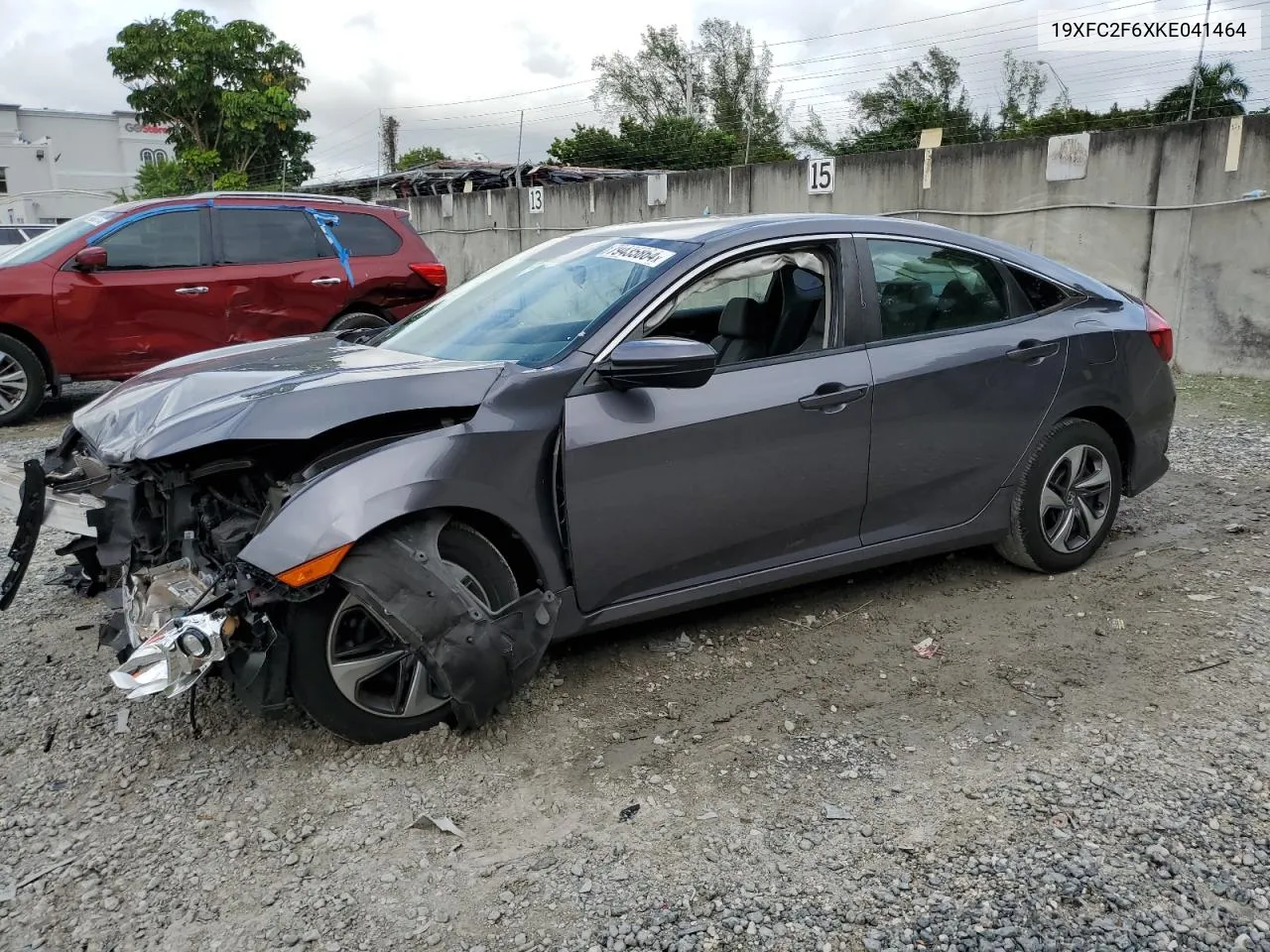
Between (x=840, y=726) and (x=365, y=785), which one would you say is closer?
(x=365, y=785)

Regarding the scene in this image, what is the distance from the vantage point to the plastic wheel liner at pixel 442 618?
285 centimetres

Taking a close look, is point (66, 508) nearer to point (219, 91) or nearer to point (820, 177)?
point (820, 177)

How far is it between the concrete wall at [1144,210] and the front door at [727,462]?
7.41 meters

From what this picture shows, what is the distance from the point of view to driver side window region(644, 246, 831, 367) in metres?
3.76

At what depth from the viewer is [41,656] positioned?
382 cm

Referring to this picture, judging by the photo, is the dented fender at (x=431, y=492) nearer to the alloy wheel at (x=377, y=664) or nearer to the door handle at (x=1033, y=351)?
the alloy wheel at (x=377, y=664)

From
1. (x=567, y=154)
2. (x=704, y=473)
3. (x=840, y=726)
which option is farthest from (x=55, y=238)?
(x=567, y=154)

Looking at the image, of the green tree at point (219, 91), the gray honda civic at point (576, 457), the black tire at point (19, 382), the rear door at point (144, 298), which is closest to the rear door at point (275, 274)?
the rear door at point (144, 298)

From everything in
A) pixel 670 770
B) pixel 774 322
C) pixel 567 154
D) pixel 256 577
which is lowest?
pixel 670 770

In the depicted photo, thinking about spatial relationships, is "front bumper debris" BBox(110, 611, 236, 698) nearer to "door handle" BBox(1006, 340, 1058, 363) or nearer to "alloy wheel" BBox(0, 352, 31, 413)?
"door handle" BBox(1006, 340, 1058, 363)

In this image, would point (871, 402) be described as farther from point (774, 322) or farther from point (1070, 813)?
point (1070, 813)

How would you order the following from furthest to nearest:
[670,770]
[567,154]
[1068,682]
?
[567,154], [1068,682], [670,770]

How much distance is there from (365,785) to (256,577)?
27.1 inches

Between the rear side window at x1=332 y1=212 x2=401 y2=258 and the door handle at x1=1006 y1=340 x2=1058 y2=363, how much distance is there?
6.34 meters
